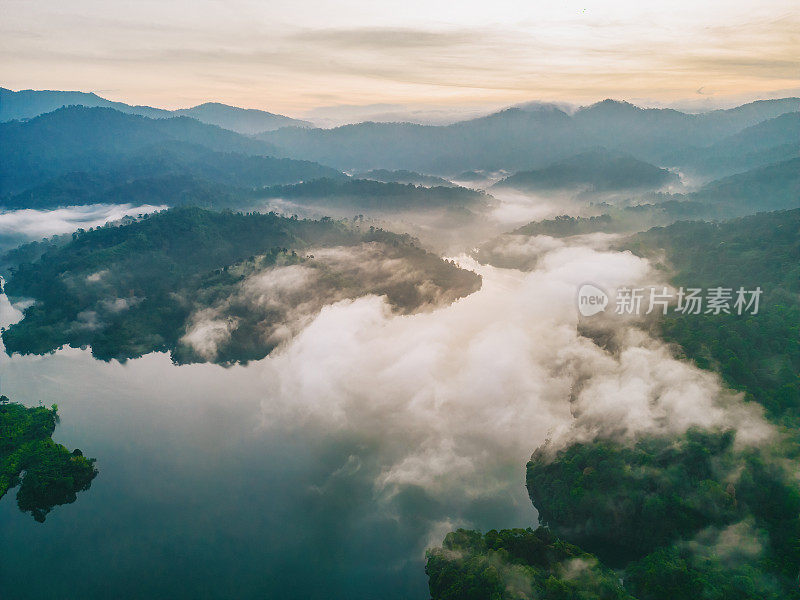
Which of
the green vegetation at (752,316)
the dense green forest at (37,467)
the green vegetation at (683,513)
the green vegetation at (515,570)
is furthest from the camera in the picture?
the green vegetation at (752,316)

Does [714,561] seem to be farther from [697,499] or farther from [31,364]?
[31,364]

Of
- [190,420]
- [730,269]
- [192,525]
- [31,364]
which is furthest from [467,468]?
[31,364]

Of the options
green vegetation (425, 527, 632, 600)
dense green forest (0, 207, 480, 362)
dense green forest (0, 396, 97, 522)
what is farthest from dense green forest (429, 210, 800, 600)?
dense green forest (0, 207, 480, 362)

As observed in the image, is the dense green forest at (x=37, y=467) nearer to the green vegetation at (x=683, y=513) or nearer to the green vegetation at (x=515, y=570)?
the green vegetation at (x=515, y=570)

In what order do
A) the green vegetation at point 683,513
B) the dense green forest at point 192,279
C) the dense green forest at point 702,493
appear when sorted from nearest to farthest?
1. the green vegetation at point 683,513
2. the dense green forest at point 702,493
3. the dense green forest at point 192,279

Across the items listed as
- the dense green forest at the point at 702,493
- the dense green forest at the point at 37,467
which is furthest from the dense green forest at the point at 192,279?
the dense green forest at the point at 702,493

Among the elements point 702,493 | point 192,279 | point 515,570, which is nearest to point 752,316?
point 702,493

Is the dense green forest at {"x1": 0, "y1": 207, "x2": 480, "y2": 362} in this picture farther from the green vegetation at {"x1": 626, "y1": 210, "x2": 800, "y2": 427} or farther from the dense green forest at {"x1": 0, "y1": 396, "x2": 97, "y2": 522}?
the green vegetation at {"x1": 626, "y1": 210, "x2": 800, "y2": 427}

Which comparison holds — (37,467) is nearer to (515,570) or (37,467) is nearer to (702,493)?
(515,570)
